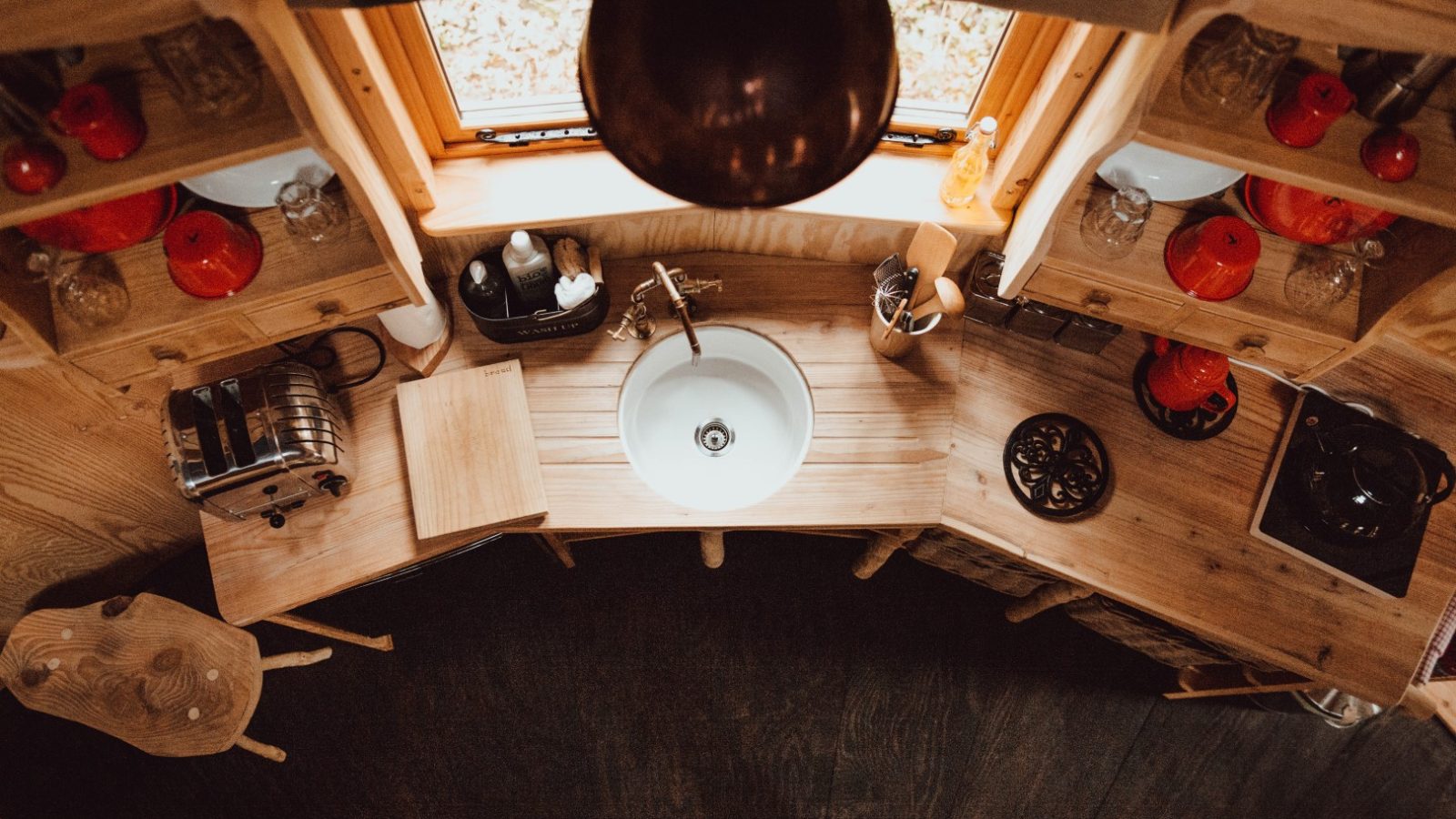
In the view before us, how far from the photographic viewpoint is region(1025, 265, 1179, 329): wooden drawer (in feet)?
4.70

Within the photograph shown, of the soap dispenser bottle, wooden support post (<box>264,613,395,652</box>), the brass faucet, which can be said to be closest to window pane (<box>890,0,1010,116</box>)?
the brass faucet

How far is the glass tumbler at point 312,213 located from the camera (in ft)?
4.42

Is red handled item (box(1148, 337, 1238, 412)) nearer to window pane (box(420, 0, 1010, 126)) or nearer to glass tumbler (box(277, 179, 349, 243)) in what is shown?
window pane (box(420, 0, 1010, 126))

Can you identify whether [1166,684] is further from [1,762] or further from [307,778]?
[1,762]

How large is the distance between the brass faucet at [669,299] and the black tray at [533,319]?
7cm

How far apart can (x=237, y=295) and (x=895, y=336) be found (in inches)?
52.4

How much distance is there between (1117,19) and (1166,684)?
94.8 inches

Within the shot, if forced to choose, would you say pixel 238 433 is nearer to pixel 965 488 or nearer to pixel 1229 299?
pixel 965 488

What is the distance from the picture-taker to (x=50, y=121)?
107 centimetres

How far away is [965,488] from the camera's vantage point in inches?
70.4

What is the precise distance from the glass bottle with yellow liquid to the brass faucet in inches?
21.2

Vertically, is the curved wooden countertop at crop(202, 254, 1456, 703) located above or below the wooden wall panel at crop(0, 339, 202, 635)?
above

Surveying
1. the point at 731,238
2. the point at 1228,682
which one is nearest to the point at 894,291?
the point at 731,238

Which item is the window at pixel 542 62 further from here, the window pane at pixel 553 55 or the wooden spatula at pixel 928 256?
the wooden spatula at pixel 928 256
